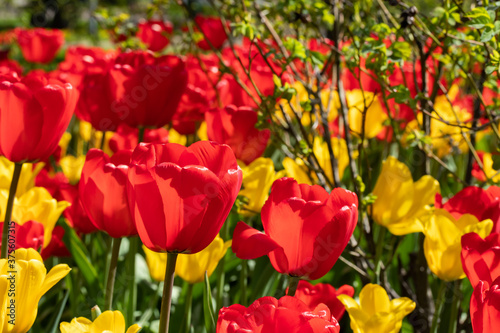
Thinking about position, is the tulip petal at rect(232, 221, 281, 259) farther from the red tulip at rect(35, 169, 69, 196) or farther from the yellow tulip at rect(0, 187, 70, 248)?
the red tulip at rect(35, 169, 69, 196)

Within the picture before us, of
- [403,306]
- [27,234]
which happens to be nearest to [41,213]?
[27,234]

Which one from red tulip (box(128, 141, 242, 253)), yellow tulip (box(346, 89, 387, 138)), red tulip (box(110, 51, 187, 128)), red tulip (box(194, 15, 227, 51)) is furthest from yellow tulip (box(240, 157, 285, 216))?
red tulip (box(194, 15, 227, 51))

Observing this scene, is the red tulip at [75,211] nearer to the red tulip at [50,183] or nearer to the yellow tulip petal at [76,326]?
the red tulip at [50,183]

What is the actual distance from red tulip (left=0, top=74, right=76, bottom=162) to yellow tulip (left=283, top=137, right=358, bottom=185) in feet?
1.64

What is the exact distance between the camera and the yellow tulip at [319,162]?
133 centimetres

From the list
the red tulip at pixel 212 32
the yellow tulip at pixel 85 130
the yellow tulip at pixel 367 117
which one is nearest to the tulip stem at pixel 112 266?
the yellow tulip at pixel 367 117

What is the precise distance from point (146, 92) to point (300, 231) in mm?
576

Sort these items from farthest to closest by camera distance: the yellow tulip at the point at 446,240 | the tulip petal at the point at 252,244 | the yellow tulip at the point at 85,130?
the yellow tulip at the point at 85,130
the yellow tulip at the point at 446,240
the tulip petal at the point at 252,244

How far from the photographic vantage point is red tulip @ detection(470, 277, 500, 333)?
68 centimetres

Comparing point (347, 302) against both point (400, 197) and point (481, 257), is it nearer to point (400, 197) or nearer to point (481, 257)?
point (481, 257)

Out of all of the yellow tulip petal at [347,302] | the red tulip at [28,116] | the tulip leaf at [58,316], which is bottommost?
the tulip leaf at [58,316]

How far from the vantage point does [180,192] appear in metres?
0.71

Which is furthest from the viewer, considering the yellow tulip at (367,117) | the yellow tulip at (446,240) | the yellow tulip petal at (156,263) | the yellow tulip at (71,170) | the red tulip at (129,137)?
the yellow tulip at (367,117)

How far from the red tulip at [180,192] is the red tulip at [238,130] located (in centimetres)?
54
